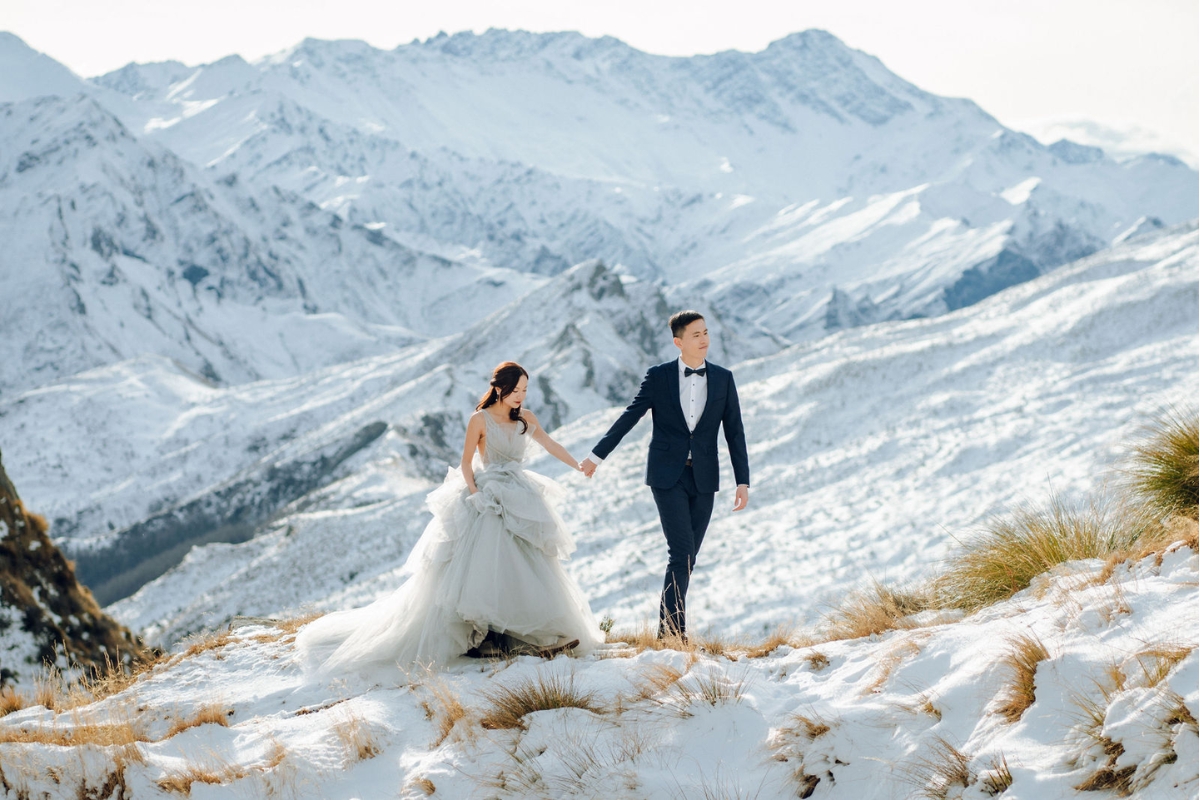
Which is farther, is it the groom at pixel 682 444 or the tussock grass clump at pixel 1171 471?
the groom at pixel 682 444

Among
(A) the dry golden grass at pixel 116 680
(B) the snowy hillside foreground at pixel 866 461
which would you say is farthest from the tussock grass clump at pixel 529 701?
(B) the snowy hillside foreground at pixel 866 461

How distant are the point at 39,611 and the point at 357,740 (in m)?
10.2

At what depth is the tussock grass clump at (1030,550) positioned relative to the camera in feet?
21.4

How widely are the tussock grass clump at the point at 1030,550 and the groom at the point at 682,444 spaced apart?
71.6 inches

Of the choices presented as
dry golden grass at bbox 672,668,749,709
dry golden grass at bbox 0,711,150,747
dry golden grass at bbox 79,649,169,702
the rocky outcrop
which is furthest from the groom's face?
the rocky outcrop

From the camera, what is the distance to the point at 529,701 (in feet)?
17.8

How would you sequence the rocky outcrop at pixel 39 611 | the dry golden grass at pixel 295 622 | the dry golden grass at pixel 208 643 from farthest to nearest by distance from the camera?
the rocky outcrop at pixel 39 611, the dry golden grass at pixel 295 622, the dry golden grass at pixel 208 643

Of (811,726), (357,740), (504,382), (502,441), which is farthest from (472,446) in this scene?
(811,726)

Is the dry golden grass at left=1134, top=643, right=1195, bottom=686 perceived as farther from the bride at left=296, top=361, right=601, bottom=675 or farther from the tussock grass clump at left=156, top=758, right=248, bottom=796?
the tussock grass clump at left=156, top=758, right=248, bottom=796

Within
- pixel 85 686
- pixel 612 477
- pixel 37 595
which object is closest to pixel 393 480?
pixel 612 477

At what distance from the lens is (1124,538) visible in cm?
677

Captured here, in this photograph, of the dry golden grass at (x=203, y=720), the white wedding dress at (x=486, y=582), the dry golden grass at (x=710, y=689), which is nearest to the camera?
the dry golden grass at (x=710, y=689)

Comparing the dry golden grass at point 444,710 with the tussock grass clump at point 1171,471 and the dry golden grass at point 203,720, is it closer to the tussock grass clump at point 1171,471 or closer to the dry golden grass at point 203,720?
the dry golden grass at point 203,720

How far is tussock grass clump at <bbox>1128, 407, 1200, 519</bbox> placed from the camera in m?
6.85
